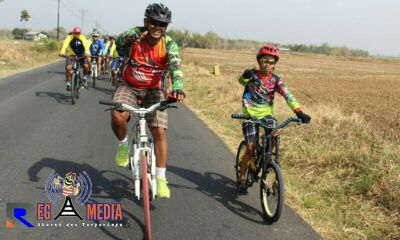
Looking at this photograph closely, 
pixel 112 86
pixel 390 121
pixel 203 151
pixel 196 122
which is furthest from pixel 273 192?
pixel 112 86

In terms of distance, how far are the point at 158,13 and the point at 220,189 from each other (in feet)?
8.27

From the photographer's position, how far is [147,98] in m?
4.61

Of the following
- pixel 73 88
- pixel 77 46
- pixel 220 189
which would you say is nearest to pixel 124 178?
pixel 220 189

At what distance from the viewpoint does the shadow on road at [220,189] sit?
4.61 m

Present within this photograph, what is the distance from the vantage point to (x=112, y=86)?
16.9m

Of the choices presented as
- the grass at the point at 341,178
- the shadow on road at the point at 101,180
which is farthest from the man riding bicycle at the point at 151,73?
the grass at the point at 341,178

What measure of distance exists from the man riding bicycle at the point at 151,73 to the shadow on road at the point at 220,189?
0.94m

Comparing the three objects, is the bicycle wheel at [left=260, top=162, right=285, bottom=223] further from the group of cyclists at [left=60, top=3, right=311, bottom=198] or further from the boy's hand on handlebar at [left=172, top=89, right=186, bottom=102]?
the boy's hand on handlebar at [left=172, top=89, right=186, bottom=102]

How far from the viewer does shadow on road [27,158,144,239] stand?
468 cm

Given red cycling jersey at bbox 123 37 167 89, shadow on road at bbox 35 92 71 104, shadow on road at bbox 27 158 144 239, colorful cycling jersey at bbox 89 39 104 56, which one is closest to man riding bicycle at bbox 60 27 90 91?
shadow on road at bbox 35 92 71 104

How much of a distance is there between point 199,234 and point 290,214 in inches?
49.3

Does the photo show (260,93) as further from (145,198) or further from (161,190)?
(145,198)

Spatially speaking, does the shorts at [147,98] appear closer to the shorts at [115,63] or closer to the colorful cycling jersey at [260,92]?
the colorful cycling jersey at [260,92]

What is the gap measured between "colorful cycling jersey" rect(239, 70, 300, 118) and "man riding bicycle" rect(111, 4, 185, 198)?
1.15 meters
